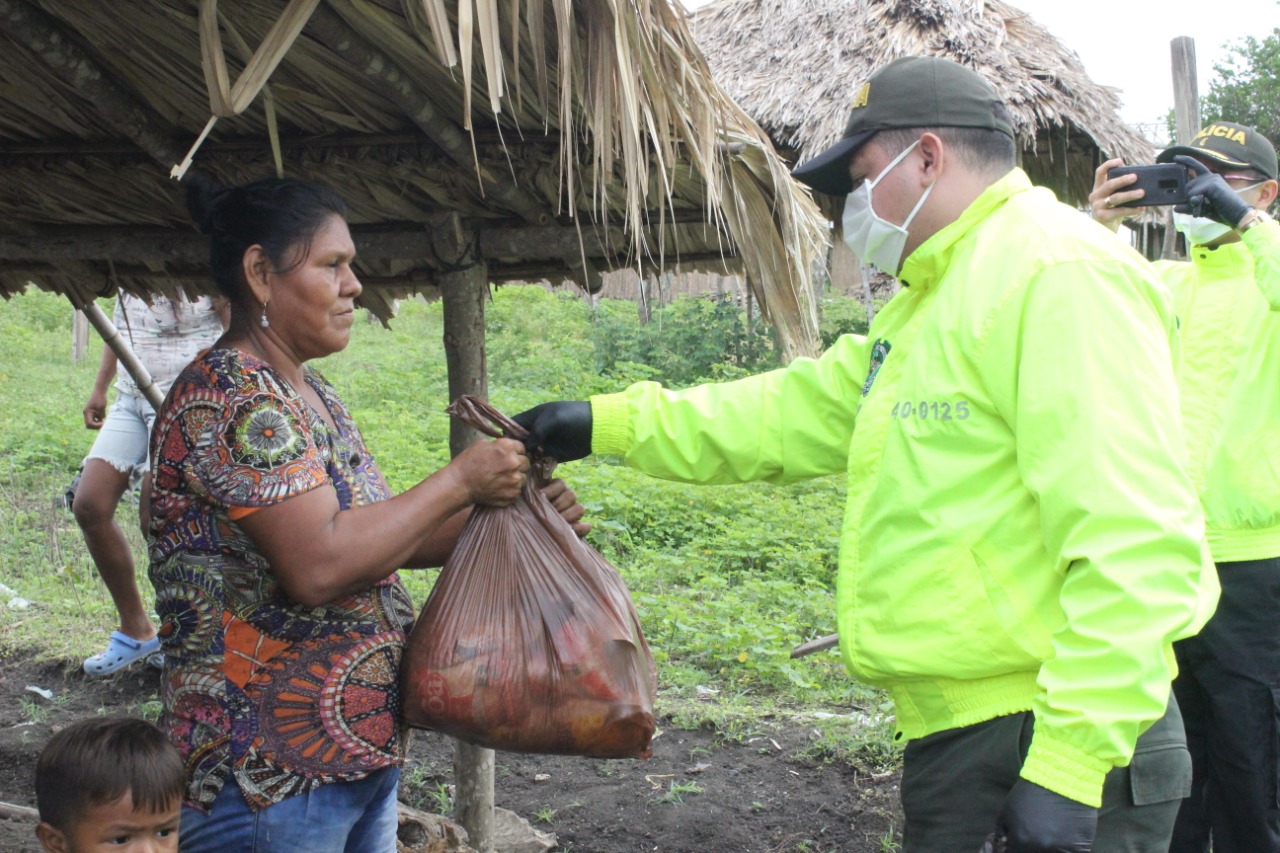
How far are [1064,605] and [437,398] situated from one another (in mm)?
9502

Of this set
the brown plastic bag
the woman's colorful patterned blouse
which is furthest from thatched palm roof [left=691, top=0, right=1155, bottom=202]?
the woman's colorful patterned blouse

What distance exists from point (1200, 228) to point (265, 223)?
2.61 m

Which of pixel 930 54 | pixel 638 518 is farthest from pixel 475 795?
pixel 930 54

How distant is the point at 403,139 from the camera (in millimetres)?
2980

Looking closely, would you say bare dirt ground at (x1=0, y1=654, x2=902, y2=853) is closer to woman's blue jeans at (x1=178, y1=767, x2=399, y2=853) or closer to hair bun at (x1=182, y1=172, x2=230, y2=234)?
woman's blue jeans at (x1=178, y1=767, x2=399, y2=853)

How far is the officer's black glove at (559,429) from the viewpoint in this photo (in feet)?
7.57

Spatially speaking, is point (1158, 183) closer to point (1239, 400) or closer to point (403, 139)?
point (1239, 400)

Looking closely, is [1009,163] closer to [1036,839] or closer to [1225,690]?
[1036,839]

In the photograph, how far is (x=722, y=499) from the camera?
7734mm

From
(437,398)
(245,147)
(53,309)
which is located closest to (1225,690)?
(245,147)

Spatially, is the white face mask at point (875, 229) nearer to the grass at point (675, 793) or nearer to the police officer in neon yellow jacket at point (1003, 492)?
the police officer in neon yellow jacket at point (1003, 492)

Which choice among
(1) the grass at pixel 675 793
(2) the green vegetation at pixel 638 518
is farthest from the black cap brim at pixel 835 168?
(1) the grass at pixel 675 793

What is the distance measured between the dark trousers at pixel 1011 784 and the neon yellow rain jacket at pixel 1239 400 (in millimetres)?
1520

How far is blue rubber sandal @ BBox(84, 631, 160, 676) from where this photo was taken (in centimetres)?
475
